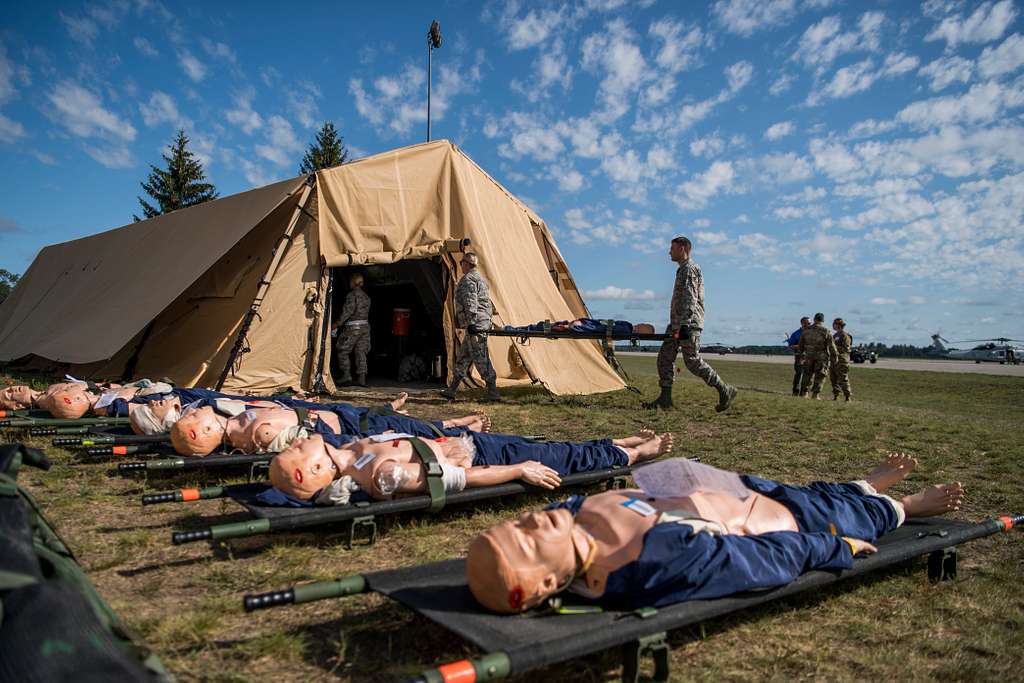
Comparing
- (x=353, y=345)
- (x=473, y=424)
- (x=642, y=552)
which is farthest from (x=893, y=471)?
(x=353, y=345)

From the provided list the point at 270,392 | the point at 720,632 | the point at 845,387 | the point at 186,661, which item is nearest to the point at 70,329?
the point at 270,392

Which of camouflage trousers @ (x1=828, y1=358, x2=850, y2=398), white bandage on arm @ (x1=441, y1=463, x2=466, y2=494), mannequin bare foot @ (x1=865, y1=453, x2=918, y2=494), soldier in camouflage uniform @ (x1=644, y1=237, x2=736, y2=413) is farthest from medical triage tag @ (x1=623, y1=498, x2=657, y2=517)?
camouflage trousers @ (x1=828, y1=358, x2=850, y2=398)

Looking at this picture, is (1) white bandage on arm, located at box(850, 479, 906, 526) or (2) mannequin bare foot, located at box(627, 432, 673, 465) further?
(2) mannequin bare foot, located at box(627, 432, 673, 465)

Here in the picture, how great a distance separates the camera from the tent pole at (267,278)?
32.2 ft

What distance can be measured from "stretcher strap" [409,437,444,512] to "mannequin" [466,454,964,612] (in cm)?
116

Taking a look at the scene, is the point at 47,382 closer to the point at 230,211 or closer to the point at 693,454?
the point at 230,211

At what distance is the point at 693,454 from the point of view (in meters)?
6.46

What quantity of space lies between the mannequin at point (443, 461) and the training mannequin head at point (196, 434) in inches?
47.3

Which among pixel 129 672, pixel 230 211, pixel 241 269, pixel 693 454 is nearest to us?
pixel 129 672

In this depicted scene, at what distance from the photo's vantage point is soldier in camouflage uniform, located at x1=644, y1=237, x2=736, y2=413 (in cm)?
877

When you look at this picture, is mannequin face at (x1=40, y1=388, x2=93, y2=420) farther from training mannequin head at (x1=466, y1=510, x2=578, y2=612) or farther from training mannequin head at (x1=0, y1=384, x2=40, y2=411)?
training mannequin head at (x1=466, y1=510, x2=578, y2=612)

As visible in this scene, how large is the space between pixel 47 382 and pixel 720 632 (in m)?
12.7

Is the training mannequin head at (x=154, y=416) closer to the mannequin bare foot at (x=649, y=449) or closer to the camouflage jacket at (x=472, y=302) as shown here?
the mannequin bare foot at (x=649, y=449)

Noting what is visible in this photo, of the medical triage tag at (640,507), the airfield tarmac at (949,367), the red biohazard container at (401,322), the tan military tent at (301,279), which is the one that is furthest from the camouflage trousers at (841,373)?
the medical triage tag at (640,507)
